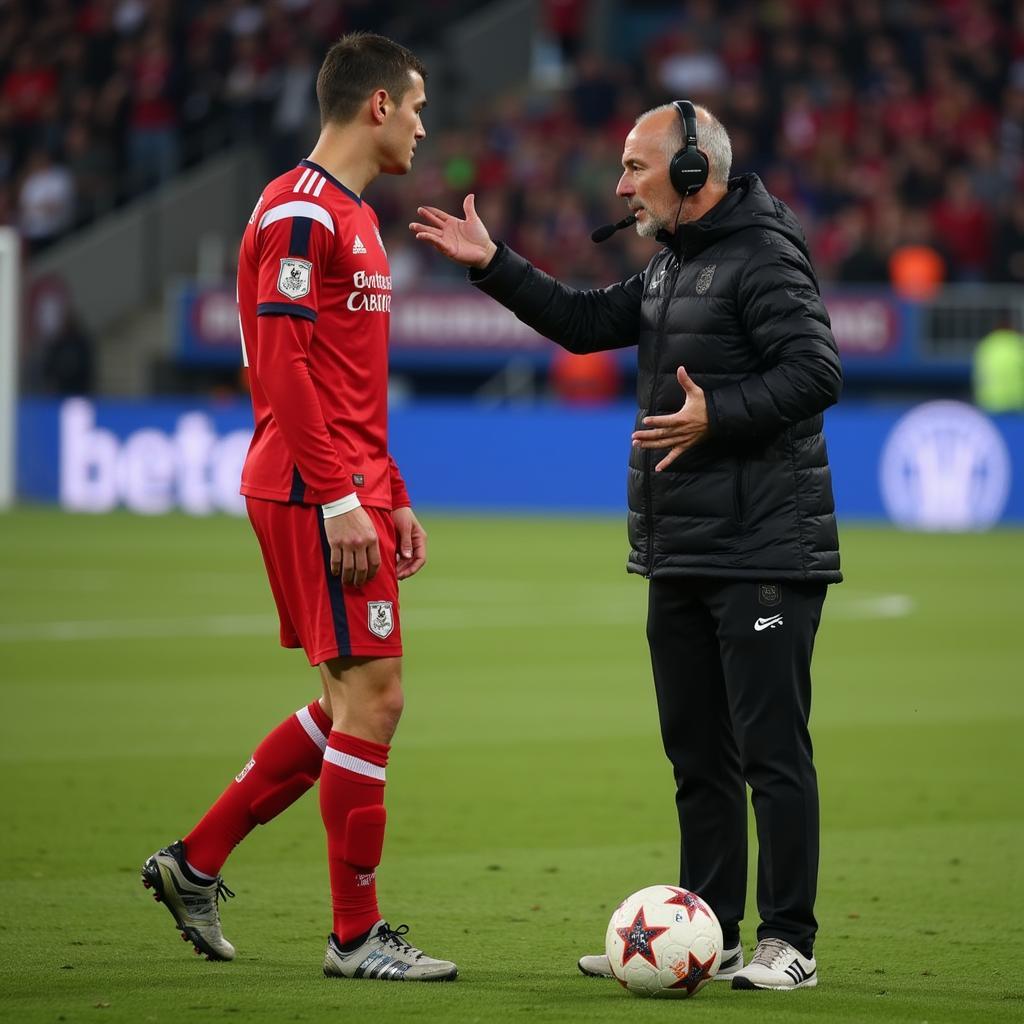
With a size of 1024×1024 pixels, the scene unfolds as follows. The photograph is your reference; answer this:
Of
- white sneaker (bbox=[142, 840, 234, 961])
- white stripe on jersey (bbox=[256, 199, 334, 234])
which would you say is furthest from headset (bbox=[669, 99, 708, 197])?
white sneaker (bbox=[142, 840, 234, 961])

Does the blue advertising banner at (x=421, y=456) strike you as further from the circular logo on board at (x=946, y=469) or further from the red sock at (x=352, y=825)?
the red sock at (x=352, y=825)

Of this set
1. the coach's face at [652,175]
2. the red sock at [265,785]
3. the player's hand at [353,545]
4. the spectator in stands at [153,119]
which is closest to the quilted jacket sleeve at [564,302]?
the coach's face at [652,175]

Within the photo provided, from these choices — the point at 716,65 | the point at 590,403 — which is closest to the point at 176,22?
the point at 716,65

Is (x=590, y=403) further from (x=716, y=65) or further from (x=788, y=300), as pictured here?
(x=788, y=300)

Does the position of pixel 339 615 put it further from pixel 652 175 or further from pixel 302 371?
pixel 652 175

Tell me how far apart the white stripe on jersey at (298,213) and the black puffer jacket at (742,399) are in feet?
3.10

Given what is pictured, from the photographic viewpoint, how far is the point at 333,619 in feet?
17.5

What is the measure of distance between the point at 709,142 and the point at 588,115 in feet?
86.8

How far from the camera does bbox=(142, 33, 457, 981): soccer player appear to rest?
5262mm

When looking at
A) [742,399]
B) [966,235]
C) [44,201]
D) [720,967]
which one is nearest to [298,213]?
[742,399]

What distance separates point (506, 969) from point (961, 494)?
62.4 feet

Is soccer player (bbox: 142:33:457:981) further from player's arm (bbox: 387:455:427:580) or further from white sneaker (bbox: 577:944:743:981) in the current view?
white sneaker (bbox: 577:944:743:981)

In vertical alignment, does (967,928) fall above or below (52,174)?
below

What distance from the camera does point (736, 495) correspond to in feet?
17.8
